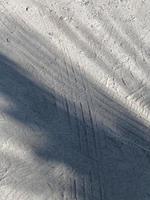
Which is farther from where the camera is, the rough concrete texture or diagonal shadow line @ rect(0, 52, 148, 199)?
diagonal shadow line @ rect(0, 52, 148, 199)

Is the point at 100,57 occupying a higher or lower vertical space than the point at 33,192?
higher

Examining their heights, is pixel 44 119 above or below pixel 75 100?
below

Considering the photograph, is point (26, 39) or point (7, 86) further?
point (26, 39)

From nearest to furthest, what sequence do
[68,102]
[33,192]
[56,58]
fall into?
[33,192], [68,102], [56,58]

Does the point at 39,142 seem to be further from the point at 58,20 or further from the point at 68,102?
the point at 58,20

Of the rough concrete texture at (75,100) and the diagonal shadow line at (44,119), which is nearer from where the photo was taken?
the rough concrete texture at (75,100)

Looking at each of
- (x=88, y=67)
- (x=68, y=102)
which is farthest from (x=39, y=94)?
(x=88, y=67)

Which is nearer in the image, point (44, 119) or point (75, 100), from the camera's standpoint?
point (44, 119)

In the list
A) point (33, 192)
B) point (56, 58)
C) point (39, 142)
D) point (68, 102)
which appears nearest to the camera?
point (33, 192)
